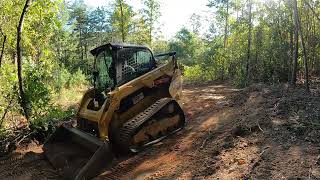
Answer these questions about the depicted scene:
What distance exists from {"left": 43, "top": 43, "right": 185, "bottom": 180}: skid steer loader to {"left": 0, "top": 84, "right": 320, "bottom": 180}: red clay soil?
295 mm

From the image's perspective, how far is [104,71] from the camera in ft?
27.7

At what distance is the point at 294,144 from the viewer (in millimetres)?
5891

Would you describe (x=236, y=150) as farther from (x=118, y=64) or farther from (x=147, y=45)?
(x=147, y=45)

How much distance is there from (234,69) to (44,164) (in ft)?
48.4

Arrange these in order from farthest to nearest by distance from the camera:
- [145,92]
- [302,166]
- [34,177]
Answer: [145,92], [34,177], [302,166]

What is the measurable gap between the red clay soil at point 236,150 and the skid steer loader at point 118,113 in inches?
11.6

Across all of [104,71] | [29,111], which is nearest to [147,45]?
[104,71]

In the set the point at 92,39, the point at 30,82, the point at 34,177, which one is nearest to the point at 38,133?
the point at 30,82

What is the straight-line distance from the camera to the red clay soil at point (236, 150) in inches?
214

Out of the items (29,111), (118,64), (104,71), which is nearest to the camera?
(118,64)

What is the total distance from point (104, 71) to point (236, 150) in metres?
3.65

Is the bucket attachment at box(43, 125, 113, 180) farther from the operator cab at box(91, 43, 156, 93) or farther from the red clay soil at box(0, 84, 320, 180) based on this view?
the operator cab at box(91, 43, 156, 93)

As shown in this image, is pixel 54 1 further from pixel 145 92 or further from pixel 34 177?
pixel 34 177

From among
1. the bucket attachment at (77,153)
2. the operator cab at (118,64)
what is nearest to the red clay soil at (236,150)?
the bucket attachment at (77,153)
